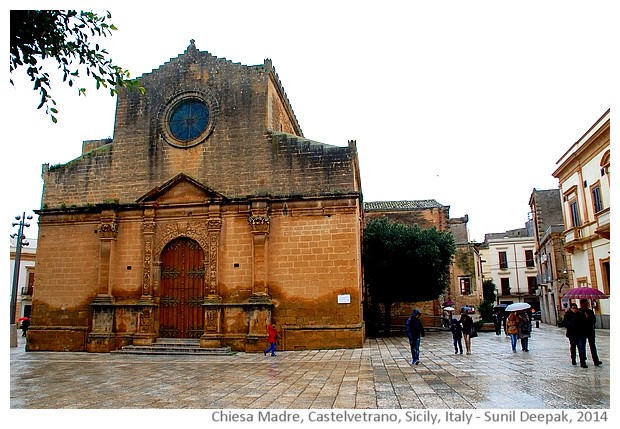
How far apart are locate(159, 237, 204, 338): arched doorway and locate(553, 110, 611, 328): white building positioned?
12591 mm

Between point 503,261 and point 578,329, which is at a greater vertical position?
point 503,261

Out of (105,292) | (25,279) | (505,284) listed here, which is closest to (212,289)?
(105,292)

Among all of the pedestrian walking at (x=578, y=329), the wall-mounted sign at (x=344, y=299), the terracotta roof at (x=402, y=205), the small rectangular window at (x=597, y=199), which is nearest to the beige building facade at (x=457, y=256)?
the terracotta roof at (x=402, y=205)

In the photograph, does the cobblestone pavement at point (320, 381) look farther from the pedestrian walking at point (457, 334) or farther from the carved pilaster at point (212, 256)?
the carved pilaster at point (212, 256)

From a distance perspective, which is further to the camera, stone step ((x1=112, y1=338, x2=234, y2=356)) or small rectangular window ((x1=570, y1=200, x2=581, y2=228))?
small rectangular window ((x1=570, y1=200, x2=581, y2=228))

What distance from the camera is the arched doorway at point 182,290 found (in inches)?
659

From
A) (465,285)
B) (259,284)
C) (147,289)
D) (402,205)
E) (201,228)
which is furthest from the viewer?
(465,285)

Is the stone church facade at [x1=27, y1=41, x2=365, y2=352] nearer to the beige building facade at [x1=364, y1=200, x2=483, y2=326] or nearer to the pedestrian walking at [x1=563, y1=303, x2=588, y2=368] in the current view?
the pedestrian walking at [x1=563, y1=303, x2=588, y2=368]

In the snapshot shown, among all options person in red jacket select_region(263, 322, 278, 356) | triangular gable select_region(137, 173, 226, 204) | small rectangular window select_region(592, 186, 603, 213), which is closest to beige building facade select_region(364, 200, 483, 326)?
small rectangular window select_region(592, 186, 603, 213)

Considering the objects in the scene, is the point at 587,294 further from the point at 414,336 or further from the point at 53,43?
the point at 53,43

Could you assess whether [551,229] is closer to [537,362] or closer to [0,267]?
[537,362]

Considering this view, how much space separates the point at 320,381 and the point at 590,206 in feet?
35.6

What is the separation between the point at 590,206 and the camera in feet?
49.5

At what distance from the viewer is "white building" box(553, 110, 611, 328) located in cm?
1335
